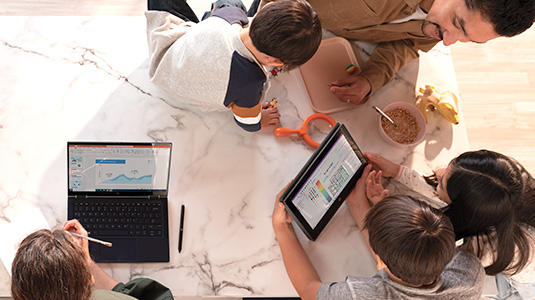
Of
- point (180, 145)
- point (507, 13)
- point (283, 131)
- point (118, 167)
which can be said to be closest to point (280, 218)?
point (283, 131)

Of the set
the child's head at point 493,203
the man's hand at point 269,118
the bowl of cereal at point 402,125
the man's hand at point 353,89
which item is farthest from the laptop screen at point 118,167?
the child's head at point 493,203

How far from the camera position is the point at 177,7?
149cm

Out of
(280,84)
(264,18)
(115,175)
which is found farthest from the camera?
(280,84)

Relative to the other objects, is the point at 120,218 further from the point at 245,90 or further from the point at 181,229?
the point at 245,90

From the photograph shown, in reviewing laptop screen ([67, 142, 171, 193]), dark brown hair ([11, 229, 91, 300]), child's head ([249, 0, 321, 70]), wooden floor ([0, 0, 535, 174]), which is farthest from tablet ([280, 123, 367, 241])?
wooden floor ([0, 0, 535, 174])

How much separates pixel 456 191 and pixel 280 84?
0.65m

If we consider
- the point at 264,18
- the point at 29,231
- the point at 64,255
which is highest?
the point at 264,18

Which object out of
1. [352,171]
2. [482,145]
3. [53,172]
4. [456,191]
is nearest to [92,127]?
[53,172]

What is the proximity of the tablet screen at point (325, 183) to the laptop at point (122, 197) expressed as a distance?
41 centimetres

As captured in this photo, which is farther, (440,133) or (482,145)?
(482,145)

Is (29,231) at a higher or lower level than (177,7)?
lower

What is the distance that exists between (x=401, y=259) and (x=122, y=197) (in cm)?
81

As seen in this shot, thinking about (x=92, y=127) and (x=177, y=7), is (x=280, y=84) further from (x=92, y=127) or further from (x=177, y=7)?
(x=92, y=127)

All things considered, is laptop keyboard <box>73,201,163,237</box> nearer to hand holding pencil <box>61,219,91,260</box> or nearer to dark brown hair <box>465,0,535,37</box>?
hand holding pencil <box>61,219,91,260</box>
